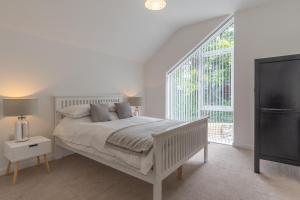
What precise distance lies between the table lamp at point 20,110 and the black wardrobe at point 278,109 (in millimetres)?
3321

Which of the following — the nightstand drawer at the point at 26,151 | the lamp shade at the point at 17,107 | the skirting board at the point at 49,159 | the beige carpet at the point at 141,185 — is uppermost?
the lamp shade at the point at 17,107

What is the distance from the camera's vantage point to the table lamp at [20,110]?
8.18 feet

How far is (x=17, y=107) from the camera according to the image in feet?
8.28

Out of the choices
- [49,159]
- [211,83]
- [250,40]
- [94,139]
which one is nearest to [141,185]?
[94,139]

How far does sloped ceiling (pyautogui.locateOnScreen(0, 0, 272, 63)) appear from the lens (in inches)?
106

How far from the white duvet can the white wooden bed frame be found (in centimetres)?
9

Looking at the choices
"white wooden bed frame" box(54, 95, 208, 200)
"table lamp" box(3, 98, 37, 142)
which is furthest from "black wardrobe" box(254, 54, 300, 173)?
"table lamp" box(3, 98, 37, 142)

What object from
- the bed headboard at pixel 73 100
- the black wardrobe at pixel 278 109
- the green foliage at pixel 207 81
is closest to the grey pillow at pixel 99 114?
the bed headboard at pixel 73 100

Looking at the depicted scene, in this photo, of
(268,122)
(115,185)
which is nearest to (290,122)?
(268,122)

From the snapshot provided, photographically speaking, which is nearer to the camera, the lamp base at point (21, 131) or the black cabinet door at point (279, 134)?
the black cabinet door at point (279, 134)

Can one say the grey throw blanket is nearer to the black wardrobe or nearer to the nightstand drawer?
the nightstand drawer

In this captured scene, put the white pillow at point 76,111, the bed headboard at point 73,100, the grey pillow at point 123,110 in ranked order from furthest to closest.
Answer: the grey pillow at point 123,110 → the bed headboard at point 73,100 → the white pillow at point 76,111

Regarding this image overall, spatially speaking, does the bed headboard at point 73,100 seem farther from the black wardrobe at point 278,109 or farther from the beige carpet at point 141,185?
the black wardrobe at point 278,109

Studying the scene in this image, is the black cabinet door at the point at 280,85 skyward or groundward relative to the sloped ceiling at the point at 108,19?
groundward
